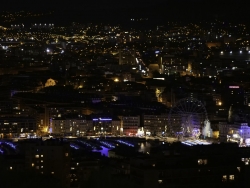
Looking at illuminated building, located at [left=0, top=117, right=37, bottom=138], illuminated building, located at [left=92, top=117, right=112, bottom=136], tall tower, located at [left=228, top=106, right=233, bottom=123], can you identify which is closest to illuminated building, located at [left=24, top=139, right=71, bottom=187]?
illuminated building, located at [left=0, top=117, right=37, bottom=138]

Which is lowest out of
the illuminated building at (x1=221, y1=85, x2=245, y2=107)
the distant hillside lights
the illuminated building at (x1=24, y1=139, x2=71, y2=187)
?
the illuminated building at (x1=24, y1=139, x2=71, y2=187)

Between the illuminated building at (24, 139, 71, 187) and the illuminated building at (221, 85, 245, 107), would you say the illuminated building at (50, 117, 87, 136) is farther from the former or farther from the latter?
the illuminated building at (24, 139, 71, 187)

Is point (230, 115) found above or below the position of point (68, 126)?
above

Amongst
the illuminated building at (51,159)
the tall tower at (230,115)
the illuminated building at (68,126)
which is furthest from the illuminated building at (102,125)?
the illuminated building at (51,159)

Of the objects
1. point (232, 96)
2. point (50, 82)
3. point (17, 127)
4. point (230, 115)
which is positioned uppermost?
point (50, 82)

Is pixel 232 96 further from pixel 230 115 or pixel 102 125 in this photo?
pixel 102 125

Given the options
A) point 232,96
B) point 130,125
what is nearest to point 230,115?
point 130,125

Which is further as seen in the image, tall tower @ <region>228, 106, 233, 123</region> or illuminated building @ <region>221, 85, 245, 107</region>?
illuminated building @ <region>221, 85, 245, 107</region>

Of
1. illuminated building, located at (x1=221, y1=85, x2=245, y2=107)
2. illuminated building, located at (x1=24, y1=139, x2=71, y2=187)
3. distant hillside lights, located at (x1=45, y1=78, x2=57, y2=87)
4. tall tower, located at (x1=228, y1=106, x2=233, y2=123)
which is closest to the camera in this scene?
illuminated building, located at (x1=24, y1=139, x2=71, y2=187)

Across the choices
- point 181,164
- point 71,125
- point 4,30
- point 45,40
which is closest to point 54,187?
point 181,164

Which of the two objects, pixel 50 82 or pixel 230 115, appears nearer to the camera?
pixel 230 115

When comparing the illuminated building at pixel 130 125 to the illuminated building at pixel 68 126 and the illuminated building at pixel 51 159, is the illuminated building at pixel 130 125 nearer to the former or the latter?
the illuminated building at pixel 68 126

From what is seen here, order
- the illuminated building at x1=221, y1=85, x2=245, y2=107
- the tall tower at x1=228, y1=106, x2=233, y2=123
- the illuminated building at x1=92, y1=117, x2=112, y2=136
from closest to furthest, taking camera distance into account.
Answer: the tall tower at x1=228, y1=106, x2=233, y2=123, the illuminated building at x1=92, y1=117, x2=112, y2=136, the illuminated building at x1=221, y1=85, x2=245, y2=107
